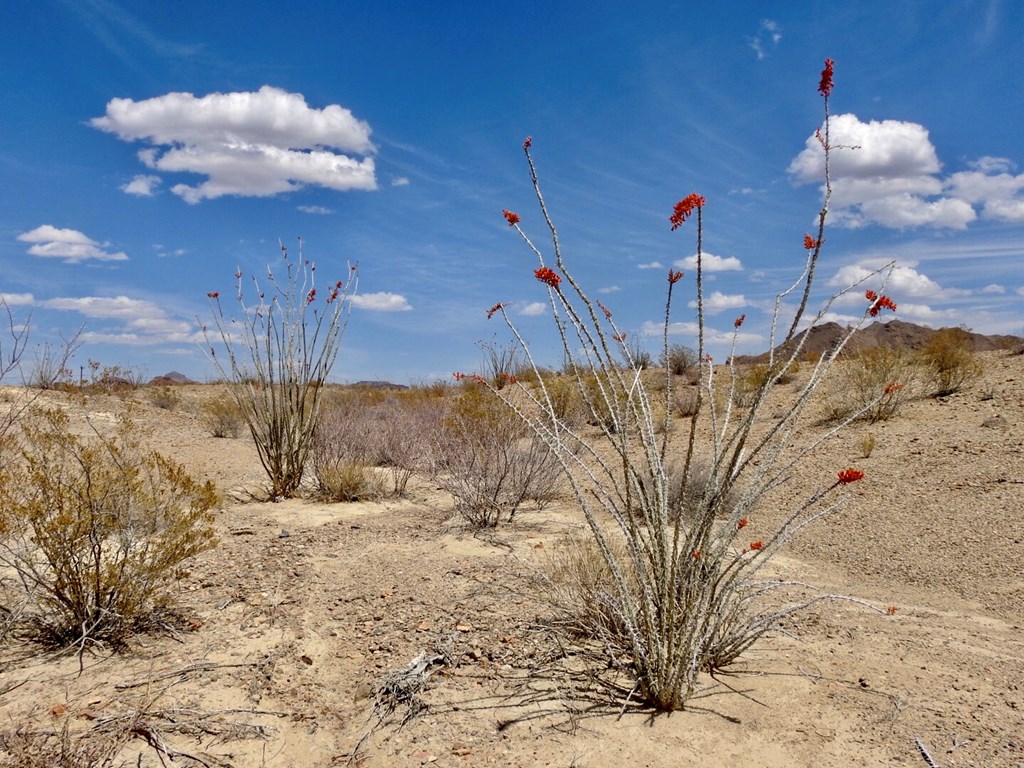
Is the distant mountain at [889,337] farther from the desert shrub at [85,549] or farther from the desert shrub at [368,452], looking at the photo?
the desert shrub at [85,549]

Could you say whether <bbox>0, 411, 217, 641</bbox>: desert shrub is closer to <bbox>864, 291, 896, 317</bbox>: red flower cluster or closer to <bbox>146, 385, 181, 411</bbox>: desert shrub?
<bbox>864, 291, 896, 317</bbox>: red flower cluster

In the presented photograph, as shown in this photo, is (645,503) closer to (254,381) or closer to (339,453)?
(339,453)

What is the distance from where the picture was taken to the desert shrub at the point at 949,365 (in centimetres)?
1220

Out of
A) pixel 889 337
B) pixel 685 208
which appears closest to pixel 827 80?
pixel 685 208

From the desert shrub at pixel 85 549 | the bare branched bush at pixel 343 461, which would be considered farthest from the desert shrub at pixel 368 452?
the desert shrub at pixel 85 549

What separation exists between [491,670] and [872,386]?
1120 cm

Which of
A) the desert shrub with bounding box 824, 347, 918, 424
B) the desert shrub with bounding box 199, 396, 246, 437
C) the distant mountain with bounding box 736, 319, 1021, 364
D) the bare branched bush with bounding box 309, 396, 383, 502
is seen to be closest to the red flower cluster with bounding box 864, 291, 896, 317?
the bare branched bush with bounding box 309, 396, 383, 502

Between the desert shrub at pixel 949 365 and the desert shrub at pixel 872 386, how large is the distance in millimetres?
316

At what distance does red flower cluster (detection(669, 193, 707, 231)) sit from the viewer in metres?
2.94

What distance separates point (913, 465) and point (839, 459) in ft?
3.19

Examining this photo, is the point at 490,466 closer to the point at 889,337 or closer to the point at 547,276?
the point at 547,276

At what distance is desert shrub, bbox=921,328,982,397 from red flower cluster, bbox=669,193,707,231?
1113 centimetres

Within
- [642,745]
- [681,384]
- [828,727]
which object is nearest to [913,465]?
[828,727]

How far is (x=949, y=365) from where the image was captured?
1257 centimetres
